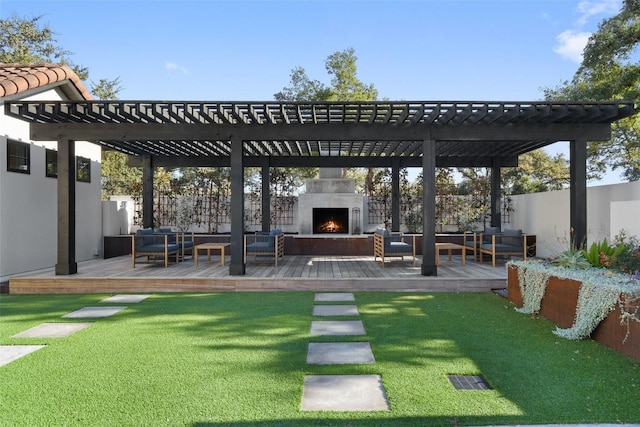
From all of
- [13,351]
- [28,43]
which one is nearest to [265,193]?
[13,351]

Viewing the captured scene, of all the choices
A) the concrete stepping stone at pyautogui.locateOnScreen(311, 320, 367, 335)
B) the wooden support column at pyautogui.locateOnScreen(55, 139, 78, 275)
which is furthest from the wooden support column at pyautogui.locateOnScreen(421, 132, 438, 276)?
the wooden support column at pyautogui.locateOnScreen(55, 139, 78, 275)

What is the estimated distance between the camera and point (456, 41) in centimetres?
1153

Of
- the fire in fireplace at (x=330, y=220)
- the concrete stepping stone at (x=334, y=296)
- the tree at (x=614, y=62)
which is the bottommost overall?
the concrete stepping stone at (x=334, y=296)

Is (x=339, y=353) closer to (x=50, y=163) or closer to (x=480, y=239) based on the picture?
(x=480, y=239)

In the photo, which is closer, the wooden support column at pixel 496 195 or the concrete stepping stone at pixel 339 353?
the concrete stepping stone at pixel 339 353

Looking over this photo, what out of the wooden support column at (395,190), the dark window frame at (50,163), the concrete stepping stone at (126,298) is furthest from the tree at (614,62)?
the dark window frame at (50,163)

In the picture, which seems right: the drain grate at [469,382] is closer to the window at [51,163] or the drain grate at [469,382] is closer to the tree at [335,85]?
the window at [51,163]

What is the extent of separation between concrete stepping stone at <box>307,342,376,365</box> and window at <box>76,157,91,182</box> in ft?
29.3

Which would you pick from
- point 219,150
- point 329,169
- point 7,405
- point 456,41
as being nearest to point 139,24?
point 219,150

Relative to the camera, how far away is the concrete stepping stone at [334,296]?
6492mm

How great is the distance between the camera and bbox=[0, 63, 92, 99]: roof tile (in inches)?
269

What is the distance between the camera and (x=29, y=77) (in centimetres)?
753

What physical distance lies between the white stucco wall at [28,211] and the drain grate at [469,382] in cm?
832

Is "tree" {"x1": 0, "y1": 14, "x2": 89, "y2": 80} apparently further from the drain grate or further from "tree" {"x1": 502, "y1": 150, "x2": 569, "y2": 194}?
"tree" {"x1": 502, "y1": 150, "x2": 569, "y2": 194}
